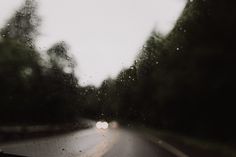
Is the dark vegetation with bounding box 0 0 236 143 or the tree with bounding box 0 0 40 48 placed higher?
the tree with bounding box 0 0 40 48

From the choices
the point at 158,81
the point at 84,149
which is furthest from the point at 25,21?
the point at 84,149

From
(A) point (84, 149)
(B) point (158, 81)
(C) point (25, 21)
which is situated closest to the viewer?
(A) point (84, 149)

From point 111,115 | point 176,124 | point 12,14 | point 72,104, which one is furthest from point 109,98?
point 12,14

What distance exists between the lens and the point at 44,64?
1155 inches

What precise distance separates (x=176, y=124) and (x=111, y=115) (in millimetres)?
31661

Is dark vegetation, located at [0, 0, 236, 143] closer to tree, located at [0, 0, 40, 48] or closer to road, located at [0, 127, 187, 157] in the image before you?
road, located at [0, 127, 187, 157]

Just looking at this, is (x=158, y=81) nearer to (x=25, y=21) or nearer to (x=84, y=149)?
(x=84, y=149)

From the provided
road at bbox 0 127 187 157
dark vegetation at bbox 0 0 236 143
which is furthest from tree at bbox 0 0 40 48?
road at bbox 0 127 187 157

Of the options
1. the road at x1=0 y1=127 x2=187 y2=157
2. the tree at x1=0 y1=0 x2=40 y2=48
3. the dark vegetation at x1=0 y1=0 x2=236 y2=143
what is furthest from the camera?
the tree at x1=0 y1=0 x2=40 y2=48

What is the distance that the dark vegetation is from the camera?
2188 centimetres

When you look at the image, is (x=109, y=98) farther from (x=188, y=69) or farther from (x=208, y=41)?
(x=188, y=69)

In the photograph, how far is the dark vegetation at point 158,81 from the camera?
2188 cm

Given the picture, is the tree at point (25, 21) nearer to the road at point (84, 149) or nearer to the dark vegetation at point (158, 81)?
the dark vegetation at point (158, 81)

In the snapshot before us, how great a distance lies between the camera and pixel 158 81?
1613 inches
